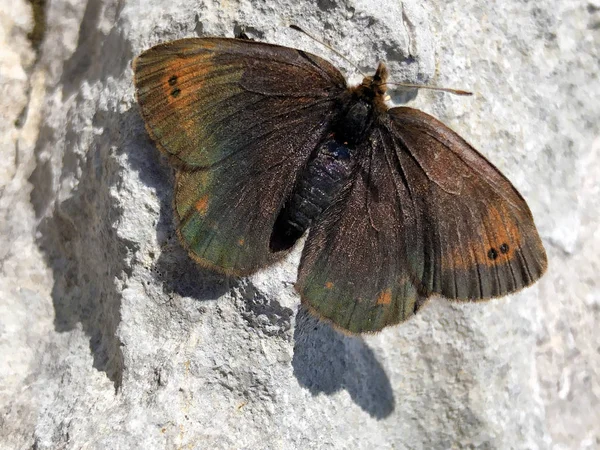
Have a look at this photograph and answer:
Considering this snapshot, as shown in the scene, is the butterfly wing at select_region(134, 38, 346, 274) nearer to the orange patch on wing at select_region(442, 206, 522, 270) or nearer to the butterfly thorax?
the butterfly thorax

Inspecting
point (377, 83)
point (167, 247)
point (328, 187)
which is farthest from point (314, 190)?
point (167, 247)

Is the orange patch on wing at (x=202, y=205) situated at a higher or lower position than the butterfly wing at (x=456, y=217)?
lower

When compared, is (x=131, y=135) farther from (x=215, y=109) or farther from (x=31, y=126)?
(x=31, y=126)

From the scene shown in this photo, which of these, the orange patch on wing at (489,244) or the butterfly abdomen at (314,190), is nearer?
the orange patch on wing at (489,244)

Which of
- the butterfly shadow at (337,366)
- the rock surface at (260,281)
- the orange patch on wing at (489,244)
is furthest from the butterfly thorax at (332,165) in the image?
the orange patch on wing at (489,244)

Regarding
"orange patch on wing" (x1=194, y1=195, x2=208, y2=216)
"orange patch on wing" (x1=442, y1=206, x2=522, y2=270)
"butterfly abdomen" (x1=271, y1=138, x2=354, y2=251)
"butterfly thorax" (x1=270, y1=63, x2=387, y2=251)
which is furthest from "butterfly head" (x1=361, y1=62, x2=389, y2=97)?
"orange patch on wing" (x1=194, y1=195, x2=208, y2=216)

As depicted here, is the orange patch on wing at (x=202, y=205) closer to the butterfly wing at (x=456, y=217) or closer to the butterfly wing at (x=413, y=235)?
the butterfly wing at (x=413, y=235)

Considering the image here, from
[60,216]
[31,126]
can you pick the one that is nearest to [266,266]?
[60,216]

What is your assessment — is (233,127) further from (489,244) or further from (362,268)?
(489,244)
